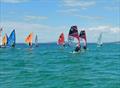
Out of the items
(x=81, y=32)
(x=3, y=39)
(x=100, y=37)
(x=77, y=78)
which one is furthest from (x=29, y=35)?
(x=77, y=78)

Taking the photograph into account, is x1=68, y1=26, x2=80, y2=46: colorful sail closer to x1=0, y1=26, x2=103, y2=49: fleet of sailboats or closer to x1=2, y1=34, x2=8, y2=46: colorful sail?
x1=0, y1=26, x2=103, y2=49: fleet of sailboats

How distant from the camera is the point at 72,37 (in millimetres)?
84938

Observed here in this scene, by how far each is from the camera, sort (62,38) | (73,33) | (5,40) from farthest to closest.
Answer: (62,38) → (5,40) → (73,33)

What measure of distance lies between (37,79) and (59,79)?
2.01 m

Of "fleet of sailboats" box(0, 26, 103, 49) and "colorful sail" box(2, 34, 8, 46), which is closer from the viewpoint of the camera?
"fleet of sailboats" box(0, 26, 103, 49)

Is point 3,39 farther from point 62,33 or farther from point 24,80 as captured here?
point 24,80

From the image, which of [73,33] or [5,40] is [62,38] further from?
[73,33]

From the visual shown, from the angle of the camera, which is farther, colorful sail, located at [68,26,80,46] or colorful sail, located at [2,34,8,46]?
colorful sail, located at [2,34,8,46]

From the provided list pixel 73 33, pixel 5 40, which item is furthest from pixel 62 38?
pixel 73 33

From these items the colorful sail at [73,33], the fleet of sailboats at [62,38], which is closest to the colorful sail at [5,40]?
the fleet of sailboats at [62,38]

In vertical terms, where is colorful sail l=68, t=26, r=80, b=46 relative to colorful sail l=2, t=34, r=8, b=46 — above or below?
above

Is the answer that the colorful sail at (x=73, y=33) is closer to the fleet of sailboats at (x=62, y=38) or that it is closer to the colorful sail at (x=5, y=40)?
the fleet of sailboats at (x=62, y=38)

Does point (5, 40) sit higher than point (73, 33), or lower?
lower

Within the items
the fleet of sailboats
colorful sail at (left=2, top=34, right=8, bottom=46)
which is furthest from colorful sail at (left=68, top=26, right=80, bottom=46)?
colorful sail at (left=2, top=34, right=8, bottom=46)
